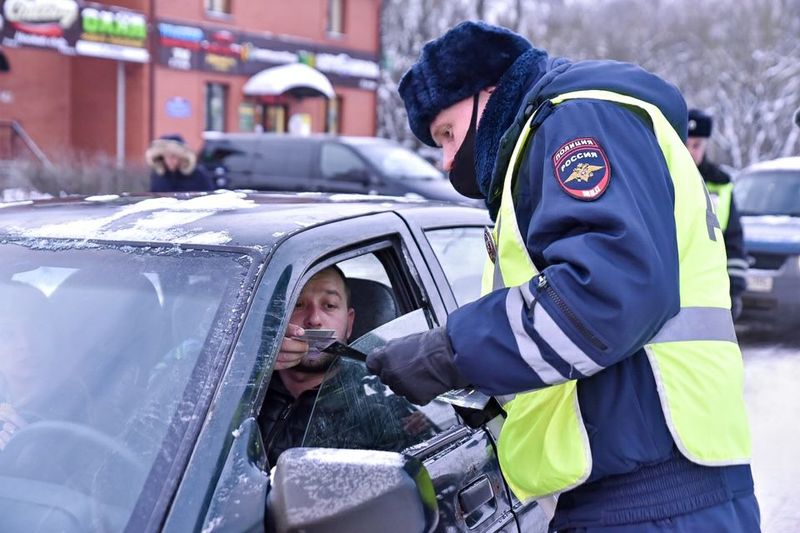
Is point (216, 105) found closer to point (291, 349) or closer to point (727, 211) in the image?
point (727, 211)

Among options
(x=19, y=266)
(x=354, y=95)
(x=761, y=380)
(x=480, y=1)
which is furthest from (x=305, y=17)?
(x=19, y=266)

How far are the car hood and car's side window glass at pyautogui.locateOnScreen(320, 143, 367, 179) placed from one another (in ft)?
18.0

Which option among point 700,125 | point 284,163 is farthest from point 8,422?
point 284,163

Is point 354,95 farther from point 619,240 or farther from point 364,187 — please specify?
point 619,240

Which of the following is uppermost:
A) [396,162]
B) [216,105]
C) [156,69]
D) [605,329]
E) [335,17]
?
[335,17]

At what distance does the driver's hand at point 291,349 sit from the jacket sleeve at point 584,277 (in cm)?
51

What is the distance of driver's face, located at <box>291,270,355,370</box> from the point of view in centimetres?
235

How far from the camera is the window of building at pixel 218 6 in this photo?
20.9 meters

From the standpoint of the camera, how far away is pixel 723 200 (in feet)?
17.9

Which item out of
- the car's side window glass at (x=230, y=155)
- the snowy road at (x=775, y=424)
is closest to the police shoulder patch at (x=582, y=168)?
the snowy road at (x=775, y=424)

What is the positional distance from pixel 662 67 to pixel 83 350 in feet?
109

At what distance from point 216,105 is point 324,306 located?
19.7 m

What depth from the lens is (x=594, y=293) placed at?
1.60 m

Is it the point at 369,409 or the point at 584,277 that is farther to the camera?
the point at 369,409
